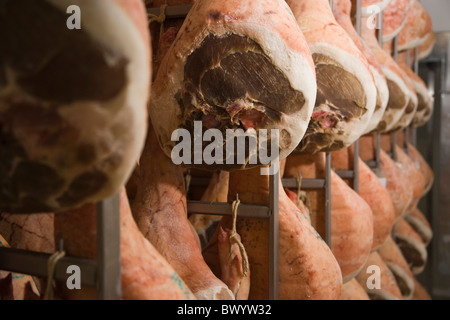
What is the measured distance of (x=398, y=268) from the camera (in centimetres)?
309

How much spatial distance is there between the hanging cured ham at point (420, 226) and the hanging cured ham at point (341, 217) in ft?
7.00

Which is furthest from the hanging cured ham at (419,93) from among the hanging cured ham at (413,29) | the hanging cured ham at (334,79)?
the hanging cured ham at (334,79)

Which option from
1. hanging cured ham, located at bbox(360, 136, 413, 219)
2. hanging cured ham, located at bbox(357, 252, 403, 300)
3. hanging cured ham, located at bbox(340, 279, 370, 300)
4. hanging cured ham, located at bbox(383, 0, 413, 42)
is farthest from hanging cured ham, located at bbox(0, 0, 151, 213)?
hanging cured ham, located at bbox(360, 136, 413, 219)

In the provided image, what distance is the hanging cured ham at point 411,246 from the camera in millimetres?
3607

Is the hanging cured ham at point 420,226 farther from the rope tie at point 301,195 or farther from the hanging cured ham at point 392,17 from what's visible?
the rope tie at point 301,195

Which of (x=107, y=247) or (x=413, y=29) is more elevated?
(x=413, y=29)

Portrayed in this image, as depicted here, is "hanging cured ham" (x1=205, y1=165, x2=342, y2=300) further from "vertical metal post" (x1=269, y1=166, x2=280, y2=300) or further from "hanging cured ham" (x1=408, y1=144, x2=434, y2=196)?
"hanging cured ham" (x1=408, y1=144, x2=434, y2=196)

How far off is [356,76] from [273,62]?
18.2 inches

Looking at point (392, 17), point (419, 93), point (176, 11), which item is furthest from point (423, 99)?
point (176, 11)

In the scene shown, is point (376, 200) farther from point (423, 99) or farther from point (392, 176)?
point (423, 99)

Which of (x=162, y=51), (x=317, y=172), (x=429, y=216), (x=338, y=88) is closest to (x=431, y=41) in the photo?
(x=429, y=216)

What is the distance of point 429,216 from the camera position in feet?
14.4

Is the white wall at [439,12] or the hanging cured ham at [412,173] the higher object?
the white wall at [439,12]

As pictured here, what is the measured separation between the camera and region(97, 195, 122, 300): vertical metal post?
750 millimetres
